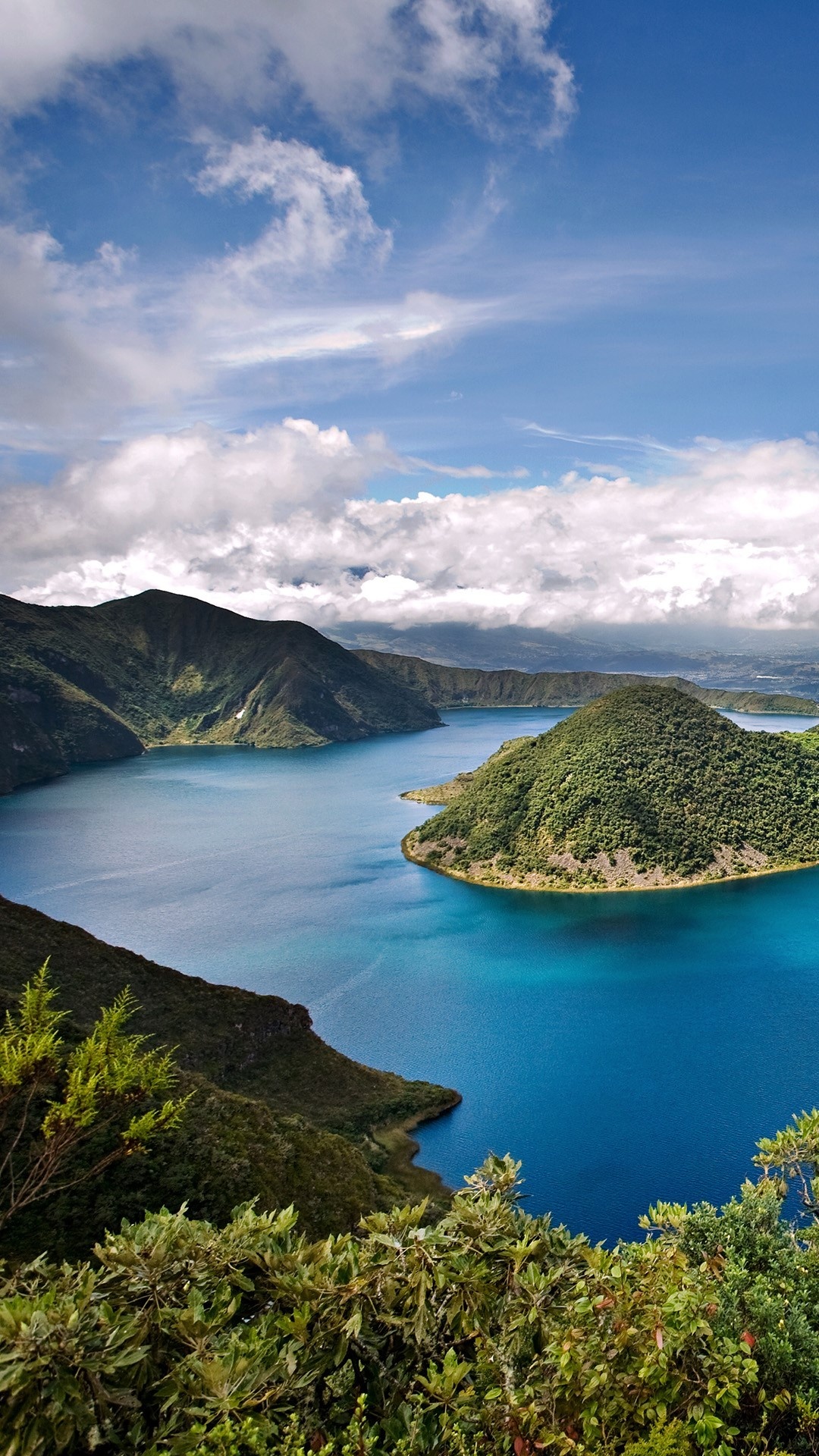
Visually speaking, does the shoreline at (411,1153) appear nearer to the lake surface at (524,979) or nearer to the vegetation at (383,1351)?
the lake surface at (524,979)

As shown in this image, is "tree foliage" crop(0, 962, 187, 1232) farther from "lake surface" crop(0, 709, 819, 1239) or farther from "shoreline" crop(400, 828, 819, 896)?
"shoreline" crop(400, 828, 819, 896)

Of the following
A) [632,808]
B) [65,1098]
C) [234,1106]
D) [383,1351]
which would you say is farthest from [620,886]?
[383,1351]

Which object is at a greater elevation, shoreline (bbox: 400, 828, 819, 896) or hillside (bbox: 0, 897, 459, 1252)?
hillside (bbox: 0, 897, 459, 1252)

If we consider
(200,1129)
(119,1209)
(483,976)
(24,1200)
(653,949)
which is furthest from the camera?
(653,949)

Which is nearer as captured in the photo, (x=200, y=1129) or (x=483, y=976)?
(x=200, y=1129)

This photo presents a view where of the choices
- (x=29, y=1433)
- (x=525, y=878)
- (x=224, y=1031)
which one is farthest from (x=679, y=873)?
(x=29, y=1433)

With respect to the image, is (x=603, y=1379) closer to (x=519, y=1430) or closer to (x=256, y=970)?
(x=519, y=1430)

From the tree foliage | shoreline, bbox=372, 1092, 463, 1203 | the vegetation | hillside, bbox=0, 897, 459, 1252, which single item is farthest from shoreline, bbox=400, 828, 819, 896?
the vegetation
